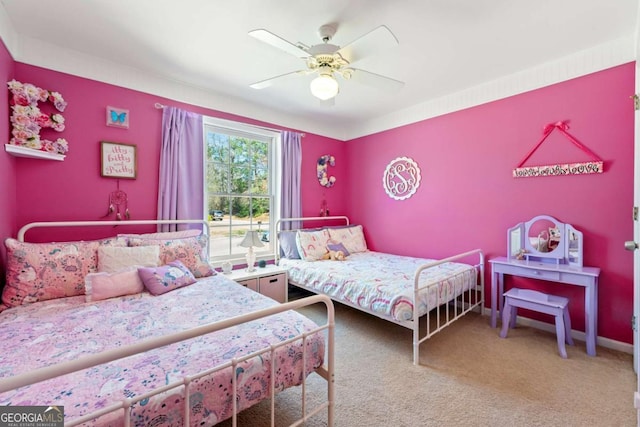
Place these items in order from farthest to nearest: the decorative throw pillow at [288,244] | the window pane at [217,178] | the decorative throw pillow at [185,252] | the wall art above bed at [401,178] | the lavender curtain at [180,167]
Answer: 1. the wall art above bed at [401,178]
2. the decorative throw pillow at [288,244]
3. the window pane at [217,178]
4. the lavender curtain at [180,167]
5. the decorative throw pillow at [185,252]

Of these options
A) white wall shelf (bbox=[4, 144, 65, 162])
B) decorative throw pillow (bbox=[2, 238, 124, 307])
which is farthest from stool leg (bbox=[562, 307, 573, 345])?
white wall shelf (bbox=[4, 144, 65, 162])

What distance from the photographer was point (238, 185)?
3514 mm

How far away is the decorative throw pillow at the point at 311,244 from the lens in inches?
137

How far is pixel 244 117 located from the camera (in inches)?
136

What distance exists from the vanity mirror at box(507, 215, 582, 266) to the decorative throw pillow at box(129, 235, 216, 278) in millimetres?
2982

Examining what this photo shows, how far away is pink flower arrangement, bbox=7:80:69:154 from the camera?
6.82ft

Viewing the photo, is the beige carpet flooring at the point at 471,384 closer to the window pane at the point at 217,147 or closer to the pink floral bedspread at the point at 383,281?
the pink floral bedspread at the point at 383,281

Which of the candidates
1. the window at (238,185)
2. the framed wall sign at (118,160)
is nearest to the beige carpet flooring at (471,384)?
the window at (238,185)

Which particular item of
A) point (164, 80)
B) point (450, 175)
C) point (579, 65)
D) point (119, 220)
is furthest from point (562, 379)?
point (164, 80)

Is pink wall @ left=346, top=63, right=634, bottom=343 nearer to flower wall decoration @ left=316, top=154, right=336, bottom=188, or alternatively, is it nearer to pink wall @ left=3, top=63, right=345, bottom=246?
flower wall decoration @ left=316, top=154, right=336, bottom=188

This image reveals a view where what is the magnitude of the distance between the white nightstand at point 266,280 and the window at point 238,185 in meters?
0.33

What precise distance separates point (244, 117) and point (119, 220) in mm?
1791

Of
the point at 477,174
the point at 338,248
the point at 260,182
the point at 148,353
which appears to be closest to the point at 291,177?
the point at 260,182

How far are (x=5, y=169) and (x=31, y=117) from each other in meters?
0.45
